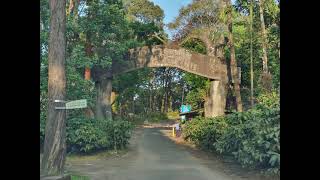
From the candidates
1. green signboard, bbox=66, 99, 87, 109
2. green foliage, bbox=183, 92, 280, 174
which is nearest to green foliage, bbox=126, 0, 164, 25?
green foliage, bbox=183, 92, 280, 174

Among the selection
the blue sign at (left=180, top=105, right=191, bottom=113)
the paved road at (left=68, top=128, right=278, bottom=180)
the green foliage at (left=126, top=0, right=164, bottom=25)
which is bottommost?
the paved road at (left=68, top=128, right=278, bottom=180)

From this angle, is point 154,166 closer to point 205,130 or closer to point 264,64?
point 205,130

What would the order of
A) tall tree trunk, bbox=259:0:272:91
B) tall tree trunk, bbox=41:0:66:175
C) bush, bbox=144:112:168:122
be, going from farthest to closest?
bush, bbox=144:112:168:122
tall tree trunk, bbox=259:0:272:91
tall tree trunk, bbox=41:0:66:175

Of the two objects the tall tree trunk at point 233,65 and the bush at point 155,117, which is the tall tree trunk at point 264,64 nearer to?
the tall tree trunk at point 233,65

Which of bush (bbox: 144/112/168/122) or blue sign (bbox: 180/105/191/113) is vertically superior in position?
blue sign (bbox: 180/105/191/113)

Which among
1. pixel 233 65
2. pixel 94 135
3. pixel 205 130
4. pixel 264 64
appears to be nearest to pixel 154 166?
pixel 94 135

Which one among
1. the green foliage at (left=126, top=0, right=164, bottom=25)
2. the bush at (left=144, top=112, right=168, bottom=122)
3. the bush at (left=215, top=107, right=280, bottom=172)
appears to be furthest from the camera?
the bush at (left=144, top=112, right=168, bottom=122)

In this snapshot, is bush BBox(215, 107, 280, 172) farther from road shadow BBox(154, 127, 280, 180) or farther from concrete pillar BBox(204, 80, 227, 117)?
concrete pillar BBox(204, 80, 227, 117)

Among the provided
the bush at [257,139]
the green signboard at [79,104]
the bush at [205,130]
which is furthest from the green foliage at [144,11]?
the green signboard at [79,104]

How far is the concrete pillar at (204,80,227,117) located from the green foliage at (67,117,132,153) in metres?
1.64

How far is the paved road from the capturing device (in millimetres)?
5113

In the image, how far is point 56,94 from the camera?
4.48 metres

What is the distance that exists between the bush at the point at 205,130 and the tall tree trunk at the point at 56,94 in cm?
274
